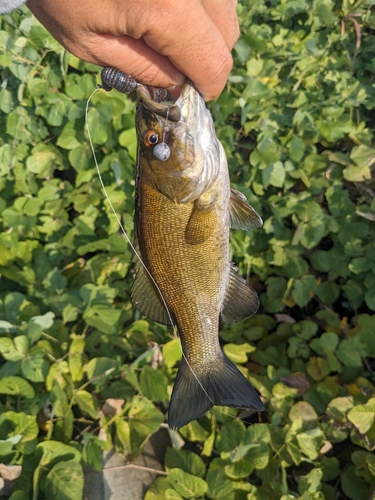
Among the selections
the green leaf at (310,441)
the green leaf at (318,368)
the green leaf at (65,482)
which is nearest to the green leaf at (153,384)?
the green leaf at (65,482)

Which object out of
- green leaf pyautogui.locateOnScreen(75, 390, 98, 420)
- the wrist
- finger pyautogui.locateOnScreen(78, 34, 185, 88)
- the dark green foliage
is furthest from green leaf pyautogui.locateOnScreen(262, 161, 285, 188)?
the wrist

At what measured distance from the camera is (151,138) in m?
1.43

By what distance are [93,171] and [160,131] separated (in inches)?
53.1

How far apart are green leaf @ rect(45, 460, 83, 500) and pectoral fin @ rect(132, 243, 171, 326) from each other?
0.73 meters

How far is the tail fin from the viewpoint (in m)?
1.54

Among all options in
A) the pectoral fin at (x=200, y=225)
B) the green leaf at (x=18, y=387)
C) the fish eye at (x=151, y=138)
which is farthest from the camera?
the green leaf at (x=18, y=387)

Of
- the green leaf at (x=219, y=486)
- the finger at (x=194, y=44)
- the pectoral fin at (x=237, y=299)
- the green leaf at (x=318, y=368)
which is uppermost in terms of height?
the finger at (x=194, y=44)

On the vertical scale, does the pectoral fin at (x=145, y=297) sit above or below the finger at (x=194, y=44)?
below

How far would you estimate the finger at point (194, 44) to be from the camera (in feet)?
3.89

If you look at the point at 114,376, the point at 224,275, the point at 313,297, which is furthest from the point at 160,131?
the point at 313,297

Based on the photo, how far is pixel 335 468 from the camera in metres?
2.01

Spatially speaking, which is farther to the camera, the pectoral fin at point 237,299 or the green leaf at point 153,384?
the green leaf at point 153,384

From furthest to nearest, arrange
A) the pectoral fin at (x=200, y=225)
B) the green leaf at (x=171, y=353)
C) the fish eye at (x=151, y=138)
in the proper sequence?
1. the green leaf at (x=171, y=353)
2. the pectoral fin at (x=200, y=225)
3. the fish eye at (x=151, y=138)

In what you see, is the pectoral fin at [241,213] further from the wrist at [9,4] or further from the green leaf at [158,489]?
the green leaf at [158,489]
